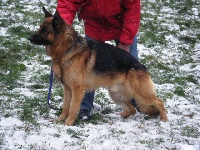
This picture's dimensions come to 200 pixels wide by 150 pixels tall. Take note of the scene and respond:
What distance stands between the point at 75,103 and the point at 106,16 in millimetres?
1499

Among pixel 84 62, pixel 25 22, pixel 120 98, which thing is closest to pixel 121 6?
pixel 84 62

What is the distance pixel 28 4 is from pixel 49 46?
27.4ft

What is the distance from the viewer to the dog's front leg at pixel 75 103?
208 inches

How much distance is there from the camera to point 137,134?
16.6ft

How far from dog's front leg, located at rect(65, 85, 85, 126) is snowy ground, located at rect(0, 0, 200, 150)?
0.16 meters

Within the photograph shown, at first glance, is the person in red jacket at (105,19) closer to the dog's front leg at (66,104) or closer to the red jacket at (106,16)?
the red jacket at (106,16)

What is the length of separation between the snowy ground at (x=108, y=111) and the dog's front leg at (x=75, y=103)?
0.16 meters

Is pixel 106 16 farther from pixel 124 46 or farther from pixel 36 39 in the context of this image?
pixel 36 39

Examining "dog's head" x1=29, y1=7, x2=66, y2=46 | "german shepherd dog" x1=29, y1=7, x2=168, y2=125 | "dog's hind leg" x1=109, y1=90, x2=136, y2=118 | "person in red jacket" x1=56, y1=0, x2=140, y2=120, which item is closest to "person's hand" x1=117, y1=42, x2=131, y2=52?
"person in red jacket" x1=56, y1=0, x2=140, y2=120

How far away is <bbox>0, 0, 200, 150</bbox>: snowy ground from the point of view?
464cm

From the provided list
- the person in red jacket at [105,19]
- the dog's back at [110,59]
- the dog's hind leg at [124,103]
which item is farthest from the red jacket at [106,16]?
the dog's hind leg at [124,103]

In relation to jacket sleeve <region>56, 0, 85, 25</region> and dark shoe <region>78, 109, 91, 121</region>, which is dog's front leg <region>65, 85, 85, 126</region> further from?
jacket sleeve <region>56, 0, 85, 25</region>

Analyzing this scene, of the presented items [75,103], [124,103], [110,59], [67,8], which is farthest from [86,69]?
[124,103]

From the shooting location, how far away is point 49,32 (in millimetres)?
4984
